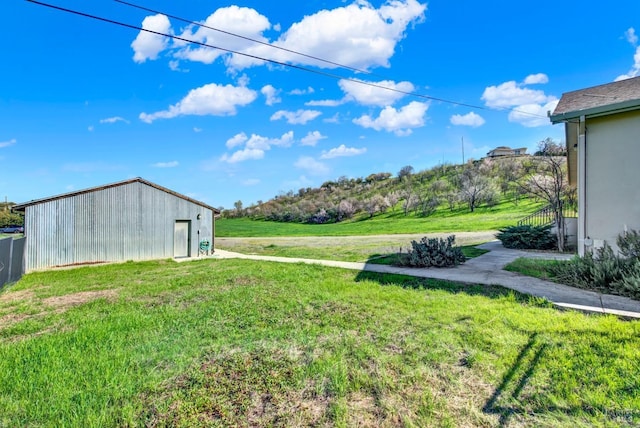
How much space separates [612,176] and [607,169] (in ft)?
0.52

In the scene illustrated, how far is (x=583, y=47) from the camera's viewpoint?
38.9ft

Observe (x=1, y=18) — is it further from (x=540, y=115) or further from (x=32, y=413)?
(x=540, y=115)

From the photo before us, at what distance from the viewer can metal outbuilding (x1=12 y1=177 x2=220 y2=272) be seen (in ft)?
39.8

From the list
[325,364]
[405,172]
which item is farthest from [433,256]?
[405,172]

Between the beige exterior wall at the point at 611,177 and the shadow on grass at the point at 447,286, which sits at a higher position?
the beige exterior wall at the point at 611,177

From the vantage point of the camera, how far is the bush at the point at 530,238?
1117cm

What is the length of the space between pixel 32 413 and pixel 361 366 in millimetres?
2736

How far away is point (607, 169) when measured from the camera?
5.84 metres

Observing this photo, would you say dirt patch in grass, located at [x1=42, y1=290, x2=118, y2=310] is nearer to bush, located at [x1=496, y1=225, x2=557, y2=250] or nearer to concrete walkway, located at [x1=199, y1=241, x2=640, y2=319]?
concrete walkway, located at [x1=199, y1=241, x2=640, y2=319]

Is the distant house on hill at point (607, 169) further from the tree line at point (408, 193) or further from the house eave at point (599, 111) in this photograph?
the tree line at point (408, 193)

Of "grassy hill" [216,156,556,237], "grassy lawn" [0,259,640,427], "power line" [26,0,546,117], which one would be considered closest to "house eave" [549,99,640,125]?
"grassy lawn" [0,259,640,427]

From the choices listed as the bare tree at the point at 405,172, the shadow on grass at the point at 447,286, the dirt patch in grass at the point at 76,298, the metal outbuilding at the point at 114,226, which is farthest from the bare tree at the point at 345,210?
the dirt patch in grass at the point at 76,298

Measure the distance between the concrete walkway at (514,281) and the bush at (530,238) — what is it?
133cm

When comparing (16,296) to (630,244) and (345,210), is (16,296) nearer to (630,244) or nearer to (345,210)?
(630,244)
